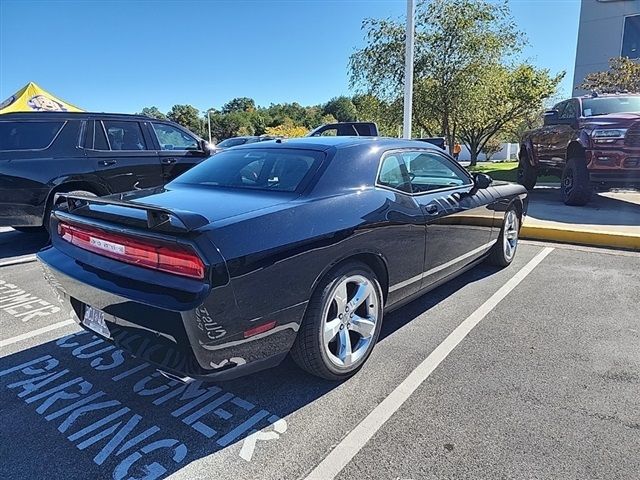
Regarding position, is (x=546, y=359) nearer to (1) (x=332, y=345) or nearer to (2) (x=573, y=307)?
(2) (x=573, y=307)

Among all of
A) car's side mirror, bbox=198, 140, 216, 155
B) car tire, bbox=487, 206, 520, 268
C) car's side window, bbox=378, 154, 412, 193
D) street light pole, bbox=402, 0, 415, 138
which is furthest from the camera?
street light pole, bbox=402, 0, 415, 138

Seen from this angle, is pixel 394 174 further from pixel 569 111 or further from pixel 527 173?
pixel 527 173

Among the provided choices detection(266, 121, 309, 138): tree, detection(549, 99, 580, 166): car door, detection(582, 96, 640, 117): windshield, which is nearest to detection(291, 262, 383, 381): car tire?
detection(549, 99, 580, 166): car door

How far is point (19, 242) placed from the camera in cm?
670

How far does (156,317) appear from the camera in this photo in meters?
2.09

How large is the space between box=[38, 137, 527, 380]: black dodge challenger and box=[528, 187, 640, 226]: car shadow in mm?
4675

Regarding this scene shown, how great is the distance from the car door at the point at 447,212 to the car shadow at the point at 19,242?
5373 mm

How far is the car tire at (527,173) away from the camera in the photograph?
35.9ft

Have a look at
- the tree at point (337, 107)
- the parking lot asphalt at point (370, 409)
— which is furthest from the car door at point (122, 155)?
the tree at point (337, 107)

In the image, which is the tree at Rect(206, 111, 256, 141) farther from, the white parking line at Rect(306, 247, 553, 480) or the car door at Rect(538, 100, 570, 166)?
the white parking line at Rect(306, 247, 553, 480)

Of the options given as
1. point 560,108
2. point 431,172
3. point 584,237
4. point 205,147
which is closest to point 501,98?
point 560,108

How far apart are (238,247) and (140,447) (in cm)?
110

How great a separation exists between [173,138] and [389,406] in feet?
20.4

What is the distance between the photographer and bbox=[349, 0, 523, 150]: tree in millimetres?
14680
